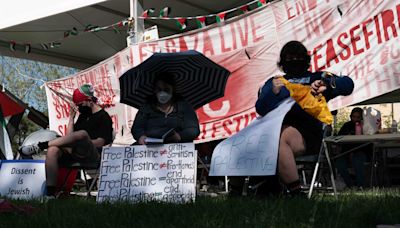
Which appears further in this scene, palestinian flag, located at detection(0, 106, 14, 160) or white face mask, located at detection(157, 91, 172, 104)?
palestinian flag, located at detection(0, 106, 14, 160)

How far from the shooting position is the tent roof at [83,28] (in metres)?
8.95

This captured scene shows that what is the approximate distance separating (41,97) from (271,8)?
14963 mm

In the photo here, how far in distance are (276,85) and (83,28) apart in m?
6.61

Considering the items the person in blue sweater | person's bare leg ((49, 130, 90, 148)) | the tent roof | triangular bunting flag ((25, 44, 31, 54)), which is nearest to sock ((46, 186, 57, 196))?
person's bare leg ((49, 130, 90, 148))

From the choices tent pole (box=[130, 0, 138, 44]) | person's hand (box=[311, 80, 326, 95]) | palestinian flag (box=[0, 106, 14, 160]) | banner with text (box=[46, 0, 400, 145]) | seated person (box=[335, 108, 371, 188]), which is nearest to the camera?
person's hand (box=[311, 80, 326, 95])

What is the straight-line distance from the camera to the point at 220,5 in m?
9.20

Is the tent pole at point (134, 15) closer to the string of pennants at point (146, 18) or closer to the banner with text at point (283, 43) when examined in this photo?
the string of pennants at point (146, 18)

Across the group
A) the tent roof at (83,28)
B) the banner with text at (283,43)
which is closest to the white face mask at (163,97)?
the banner with text at (283,43)

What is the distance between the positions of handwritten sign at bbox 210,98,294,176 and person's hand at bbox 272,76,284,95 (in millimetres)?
84

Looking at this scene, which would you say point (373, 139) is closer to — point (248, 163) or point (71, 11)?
point (248, 163)

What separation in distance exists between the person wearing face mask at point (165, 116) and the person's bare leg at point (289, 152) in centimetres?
103

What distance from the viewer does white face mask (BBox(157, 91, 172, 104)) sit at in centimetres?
443

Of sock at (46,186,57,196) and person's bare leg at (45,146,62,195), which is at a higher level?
person's bare leg at (45,146,62,195)

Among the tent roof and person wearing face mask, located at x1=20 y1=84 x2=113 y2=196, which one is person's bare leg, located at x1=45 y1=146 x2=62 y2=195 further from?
the tent roof
